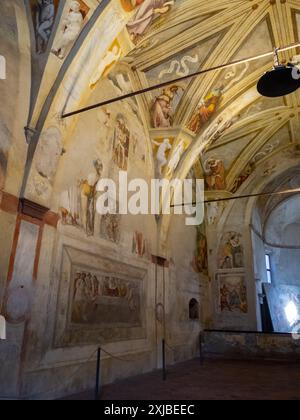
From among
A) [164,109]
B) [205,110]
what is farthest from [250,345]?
[164,109]

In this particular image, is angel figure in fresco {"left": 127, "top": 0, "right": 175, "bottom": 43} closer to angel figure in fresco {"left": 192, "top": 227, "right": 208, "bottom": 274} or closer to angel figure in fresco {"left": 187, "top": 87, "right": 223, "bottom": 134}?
angel figure in fresco {"left": 187, "top": 87, "right": 223, "bottom": 134}

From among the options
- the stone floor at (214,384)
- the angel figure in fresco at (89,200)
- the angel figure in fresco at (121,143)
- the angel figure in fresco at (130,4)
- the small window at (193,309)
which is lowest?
the stone floor at (214,384)

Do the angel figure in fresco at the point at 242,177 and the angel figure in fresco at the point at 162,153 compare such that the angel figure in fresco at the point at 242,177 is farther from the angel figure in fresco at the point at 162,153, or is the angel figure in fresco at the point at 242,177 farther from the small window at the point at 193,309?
the angel figure in fresco at the point at 162,153

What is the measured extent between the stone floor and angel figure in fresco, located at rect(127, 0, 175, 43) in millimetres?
7289

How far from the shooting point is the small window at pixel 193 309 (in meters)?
13.8

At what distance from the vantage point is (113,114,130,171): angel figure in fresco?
30.0 feet

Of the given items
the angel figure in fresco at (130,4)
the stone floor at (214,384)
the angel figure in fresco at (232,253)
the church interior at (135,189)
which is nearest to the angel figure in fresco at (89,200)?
the church interior at (135,189)

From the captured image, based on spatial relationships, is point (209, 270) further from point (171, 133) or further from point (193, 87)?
point (193, 87)

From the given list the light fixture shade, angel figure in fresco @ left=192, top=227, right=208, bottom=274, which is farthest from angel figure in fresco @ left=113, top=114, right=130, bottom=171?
angel figure in fresco @ left=192, top=227, right=208, bottom=274

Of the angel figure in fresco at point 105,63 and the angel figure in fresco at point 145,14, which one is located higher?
the angel figure in fresco at point 145,14

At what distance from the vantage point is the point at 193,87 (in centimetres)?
1045

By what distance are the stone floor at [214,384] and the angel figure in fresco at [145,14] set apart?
729 centimetres

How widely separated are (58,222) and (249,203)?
40.3 ft
